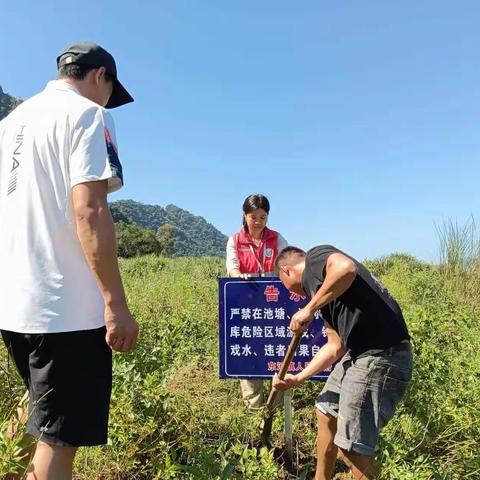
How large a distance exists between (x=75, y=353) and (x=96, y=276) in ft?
0.84

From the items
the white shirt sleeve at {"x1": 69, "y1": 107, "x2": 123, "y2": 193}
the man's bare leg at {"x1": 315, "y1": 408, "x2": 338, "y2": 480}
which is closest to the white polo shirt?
the white shirt sleeve at {"x1": 69, "y1": 107, "x2": 123, "y2": 193}

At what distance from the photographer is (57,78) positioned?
5.59 ft

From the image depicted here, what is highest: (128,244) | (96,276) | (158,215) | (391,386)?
(158,215)

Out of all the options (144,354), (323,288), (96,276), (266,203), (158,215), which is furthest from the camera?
(158,215)

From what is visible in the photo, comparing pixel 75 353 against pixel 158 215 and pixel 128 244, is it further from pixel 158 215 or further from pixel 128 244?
pixel 158 215

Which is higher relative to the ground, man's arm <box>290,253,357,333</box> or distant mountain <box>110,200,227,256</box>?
distant mountain <box>110,200,227,256</box>

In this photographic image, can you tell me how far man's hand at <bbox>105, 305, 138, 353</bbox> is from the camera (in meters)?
1.42

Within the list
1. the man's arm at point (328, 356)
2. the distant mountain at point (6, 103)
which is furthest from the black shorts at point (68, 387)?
the distant mountain at point (6, 103)

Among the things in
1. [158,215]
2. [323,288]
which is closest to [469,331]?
[323,288]

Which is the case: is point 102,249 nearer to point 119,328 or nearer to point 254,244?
point 119,328

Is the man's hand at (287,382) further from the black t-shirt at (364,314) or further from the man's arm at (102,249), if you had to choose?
the man's arm at (102,249)

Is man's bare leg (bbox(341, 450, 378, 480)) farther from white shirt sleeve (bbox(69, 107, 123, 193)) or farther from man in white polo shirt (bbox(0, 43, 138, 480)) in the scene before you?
white shirt sleeve (bbox(69, 107, 123, 193))

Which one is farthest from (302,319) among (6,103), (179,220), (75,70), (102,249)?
(179,220)

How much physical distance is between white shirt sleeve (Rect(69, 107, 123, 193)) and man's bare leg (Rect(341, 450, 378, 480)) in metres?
1.62
